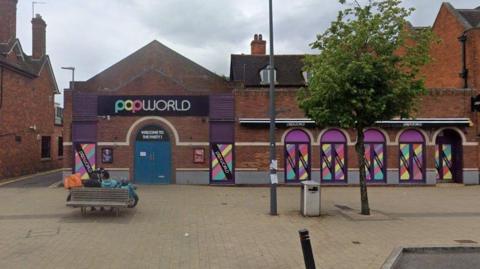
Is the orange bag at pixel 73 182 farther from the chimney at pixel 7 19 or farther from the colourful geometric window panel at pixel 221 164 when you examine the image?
the chimney at pixel 7 19

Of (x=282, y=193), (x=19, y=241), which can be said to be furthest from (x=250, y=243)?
(x=282, y=193)

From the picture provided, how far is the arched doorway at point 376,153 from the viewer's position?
66.6 feet

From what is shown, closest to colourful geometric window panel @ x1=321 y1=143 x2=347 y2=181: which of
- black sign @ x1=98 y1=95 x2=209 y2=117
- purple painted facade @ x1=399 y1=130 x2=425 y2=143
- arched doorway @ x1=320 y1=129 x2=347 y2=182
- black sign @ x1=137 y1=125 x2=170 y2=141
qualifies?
arched doorway @ x1=320 y1=129 x2=347 y2=182

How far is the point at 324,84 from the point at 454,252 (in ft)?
17.1

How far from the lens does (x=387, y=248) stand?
27.4 ft

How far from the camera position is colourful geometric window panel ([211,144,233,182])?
19.9 meters

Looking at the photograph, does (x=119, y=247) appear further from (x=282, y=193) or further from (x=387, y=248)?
(x=282, y=193)

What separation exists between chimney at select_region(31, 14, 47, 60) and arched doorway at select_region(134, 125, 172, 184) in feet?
48.2

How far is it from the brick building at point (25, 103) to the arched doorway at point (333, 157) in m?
16.0

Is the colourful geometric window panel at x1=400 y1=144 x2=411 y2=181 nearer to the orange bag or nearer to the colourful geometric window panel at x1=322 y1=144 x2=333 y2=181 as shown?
the colourful geometric window panel at x1=322 y1=144 x2=333 y2=181

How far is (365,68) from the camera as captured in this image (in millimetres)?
11156

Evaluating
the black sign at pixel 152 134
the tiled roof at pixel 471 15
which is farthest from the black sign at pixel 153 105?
the tiled roof at pixel 471 15

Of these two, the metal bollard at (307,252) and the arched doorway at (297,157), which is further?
the arched doorway at (297,157)

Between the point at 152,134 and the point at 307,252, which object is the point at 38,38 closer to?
the point at 152,134
